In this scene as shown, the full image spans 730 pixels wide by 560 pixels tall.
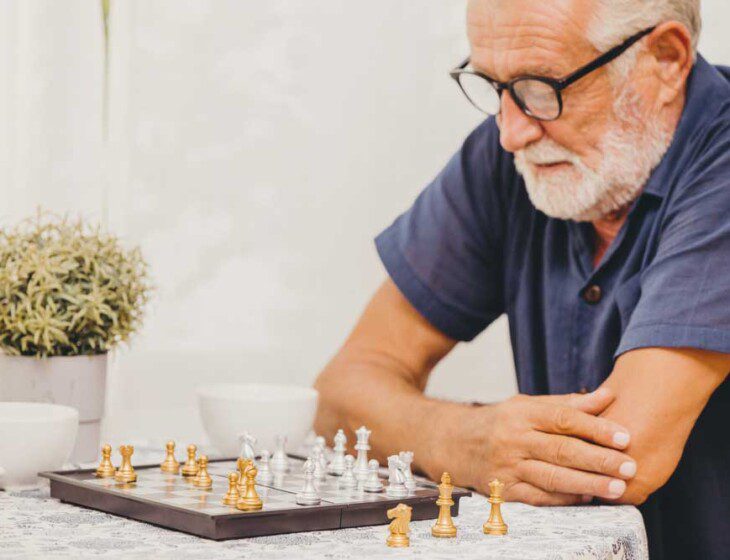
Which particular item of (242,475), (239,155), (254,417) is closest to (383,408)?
(254,417)

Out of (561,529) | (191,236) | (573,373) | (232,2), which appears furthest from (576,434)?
(232,2)

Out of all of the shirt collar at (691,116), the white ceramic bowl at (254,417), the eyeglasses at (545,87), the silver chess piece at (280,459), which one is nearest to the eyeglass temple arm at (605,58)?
the eyeglasses at (545,87)

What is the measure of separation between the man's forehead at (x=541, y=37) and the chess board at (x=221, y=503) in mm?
718

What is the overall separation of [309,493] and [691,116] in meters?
0.96

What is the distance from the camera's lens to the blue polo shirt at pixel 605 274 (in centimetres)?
142

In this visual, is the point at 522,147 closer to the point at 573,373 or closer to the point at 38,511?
the point at 573,373

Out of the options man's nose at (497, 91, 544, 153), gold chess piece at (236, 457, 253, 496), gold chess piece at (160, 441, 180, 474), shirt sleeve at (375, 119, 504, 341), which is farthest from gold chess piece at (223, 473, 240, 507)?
shirt sleeve at (375, 119, 504, 341)

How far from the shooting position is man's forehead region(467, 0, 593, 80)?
64.0 inches

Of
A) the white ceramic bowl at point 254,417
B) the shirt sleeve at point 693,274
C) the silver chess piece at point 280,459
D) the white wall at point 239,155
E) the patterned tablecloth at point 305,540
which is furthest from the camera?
the white wall at point 239,155

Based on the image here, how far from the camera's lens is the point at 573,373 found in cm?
179

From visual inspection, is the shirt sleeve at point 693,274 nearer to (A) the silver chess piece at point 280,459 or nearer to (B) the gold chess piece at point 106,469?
(A) the silver chess piece at point 280,459

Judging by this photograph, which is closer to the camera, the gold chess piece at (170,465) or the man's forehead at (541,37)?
the gold chess piece at (170,465)

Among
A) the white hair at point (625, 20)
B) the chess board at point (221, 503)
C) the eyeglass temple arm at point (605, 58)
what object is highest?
the white hair at point (625, 20)

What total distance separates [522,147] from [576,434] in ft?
1.76
